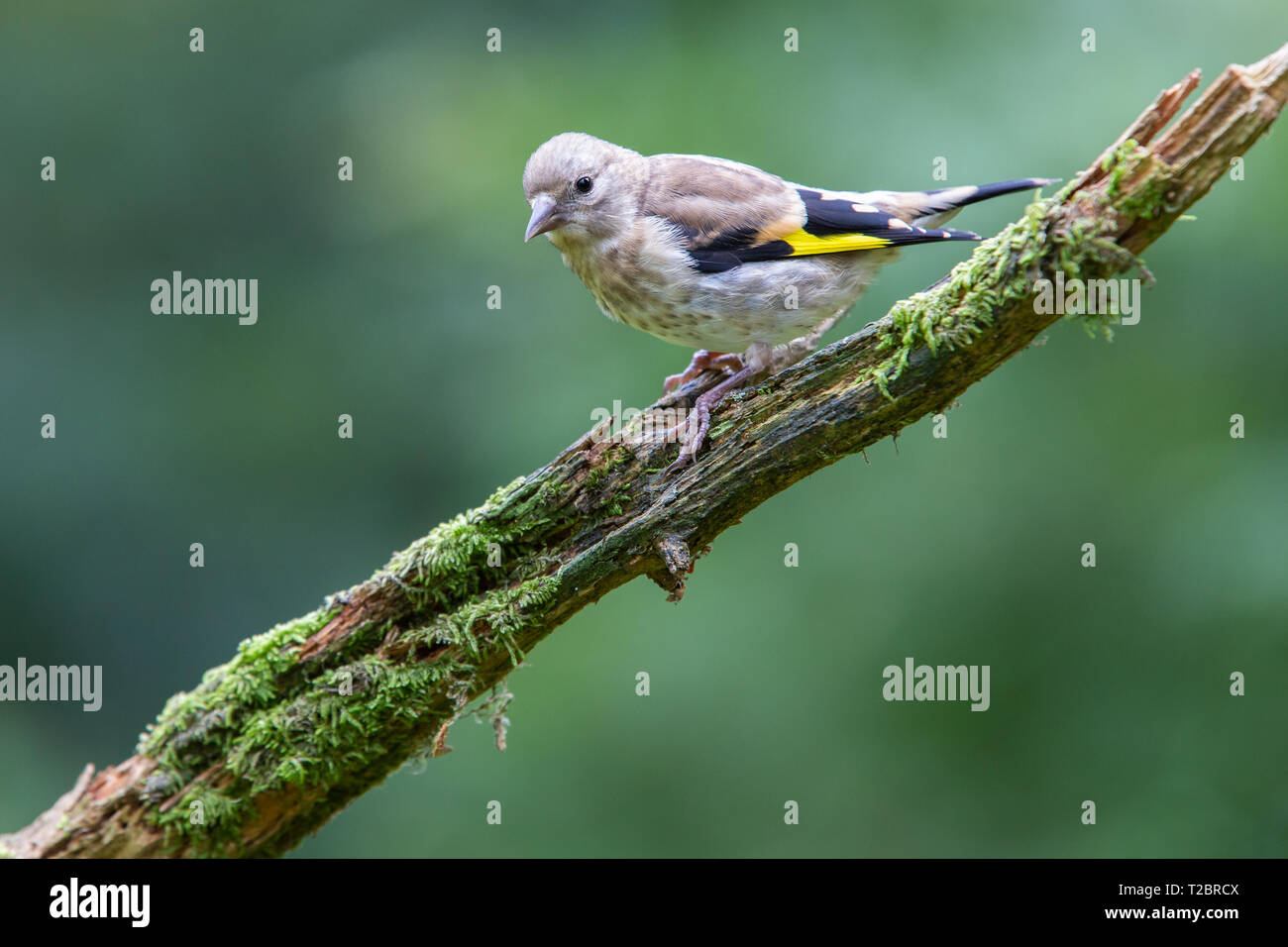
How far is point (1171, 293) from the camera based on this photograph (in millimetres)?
4445

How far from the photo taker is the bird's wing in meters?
4.13

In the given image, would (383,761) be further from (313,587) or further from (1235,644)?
(1235,644)

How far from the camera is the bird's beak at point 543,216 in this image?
423 centimetres

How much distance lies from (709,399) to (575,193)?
1157mm

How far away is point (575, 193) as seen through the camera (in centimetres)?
432

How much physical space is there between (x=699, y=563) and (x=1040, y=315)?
2276 millimetres

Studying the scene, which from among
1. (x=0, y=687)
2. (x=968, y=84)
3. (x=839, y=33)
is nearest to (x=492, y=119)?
(x=839, y=33)

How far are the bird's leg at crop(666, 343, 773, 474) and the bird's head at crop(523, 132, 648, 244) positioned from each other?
2.41 feet
